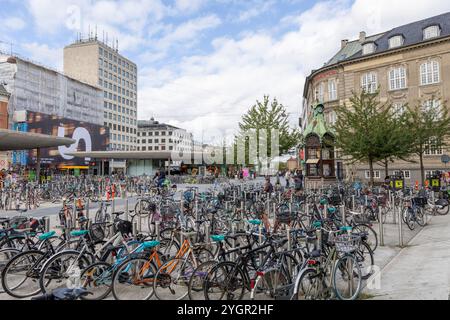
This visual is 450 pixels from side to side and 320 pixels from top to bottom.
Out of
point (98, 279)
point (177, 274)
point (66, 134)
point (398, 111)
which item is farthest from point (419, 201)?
point (66, 134)

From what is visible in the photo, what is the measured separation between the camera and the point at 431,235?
29.7 ft

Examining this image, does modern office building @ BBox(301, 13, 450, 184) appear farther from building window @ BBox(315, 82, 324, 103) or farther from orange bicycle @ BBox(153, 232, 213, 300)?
orange bicycle @ BBox(153, 232, 213, 300)

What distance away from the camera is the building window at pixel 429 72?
1250 inches

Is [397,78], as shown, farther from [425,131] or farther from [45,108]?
[45,108]

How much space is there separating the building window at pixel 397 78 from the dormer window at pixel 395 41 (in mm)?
2618

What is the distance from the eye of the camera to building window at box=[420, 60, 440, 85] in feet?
104

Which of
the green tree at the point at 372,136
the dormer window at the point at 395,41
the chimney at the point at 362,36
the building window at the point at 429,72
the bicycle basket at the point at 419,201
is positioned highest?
the chimney at the point at 362,36

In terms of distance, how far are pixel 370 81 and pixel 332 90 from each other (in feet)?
15.7

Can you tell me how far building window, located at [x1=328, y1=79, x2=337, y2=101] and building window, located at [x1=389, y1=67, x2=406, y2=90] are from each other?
20.8 feet

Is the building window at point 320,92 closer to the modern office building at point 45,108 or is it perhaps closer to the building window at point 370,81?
the building window at point 370,81

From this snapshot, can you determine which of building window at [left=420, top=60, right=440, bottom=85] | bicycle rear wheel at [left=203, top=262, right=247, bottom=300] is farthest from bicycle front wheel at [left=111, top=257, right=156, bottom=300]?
building window at [left=420, top=60, right=440, bottom=85]

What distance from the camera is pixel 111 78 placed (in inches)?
3324

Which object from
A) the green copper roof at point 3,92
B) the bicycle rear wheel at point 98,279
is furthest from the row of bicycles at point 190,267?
the green copper roof at point 3,92

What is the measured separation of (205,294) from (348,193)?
10888mm
